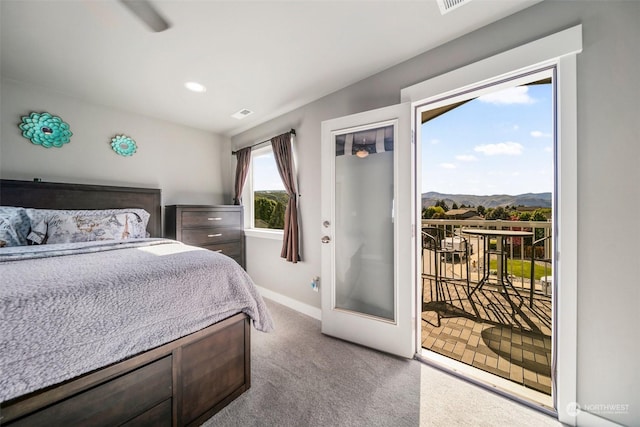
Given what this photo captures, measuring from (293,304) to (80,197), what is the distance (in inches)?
107

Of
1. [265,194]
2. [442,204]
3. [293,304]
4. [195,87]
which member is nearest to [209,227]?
[265,194]

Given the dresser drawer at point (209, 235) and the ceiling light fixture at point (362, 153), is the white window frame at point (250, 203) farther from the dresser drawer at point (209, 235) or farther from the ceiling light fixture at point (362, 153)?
the ceiling light fixture at point (362, 153)

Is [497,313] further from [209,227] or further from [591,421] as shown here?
[209,227]

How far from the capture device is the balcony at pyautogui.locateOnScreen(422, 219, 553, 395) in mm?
1893

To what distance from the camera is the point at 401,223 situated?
197 cm

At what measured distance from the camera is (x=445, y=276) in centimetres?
395

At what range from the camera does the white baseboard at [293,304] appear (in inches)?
106

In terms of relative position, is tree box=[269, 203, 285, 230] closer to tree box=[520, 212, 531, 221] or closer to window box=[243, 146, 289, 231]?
window box=[243, 146, 289, 231]

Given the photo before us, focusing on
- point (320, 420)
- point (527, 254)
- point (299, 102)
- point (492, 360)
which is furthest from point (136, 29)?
point (527, 254)

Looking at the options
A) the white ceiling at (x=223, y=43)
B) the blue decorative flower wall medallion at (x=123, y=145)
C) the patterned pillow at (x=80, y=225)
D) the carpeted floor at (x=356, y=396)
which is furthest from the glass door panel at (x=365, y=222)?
the blue decorative flower wall medallion at (x=123, y=145)

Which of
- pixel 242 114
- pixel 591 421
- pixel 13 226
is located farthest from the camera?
pixel 242 114

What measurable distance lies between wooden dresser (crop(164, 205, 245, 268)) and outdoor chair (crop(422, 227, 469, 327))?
273 cm

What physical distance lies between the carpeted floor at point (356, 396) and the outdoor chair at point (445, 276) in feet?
3.25

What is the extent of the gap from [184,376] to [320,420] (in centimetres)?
82
